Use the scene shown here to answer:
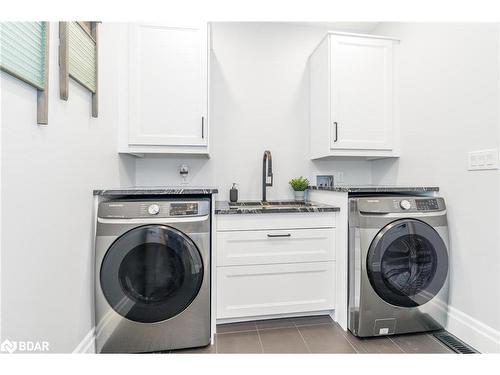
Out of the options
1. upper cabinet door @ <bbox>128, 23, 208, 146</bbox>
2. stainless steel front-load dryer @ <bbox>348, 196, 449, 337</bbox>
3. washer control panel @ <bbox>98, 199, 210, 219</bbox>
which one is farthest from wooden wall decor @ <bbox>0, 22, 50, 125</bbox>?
stainless steel front-load dryer @ <bbox>348, 196, 449, 337</bbox>

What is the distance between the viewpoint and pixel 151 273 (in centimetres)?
147

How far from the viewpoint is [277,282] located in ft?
5.81

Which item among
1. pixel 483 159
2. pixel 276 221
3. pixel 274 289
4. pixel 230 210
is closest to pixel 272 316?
pixel 274 289

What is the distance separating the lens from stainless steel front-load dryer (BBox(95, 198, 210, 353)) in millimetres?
1429

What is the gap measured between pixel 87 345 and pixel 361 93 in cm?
255

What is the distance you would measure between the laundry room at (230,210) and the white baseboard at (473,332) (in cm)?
1

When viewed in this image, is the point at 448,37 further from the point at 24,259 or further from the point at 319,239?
the point at 24,259

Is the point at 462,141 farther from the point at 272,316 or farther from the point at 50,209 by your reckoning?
the point at 50,209

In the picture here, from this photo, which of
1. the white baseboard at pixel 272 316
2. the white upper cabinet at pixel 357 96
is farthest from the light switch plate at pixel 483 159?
the white baseboard at pixel 272 316

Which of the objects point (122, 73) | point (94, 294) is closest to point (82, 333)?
point (94, 294)

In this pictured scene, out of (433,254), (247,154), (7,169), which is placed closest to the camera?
(7,169)

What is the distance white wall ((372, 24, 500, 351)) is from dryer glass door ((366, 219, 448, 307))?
163 millimetres

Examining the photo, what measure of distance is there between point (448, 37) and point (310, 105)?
110 cm
